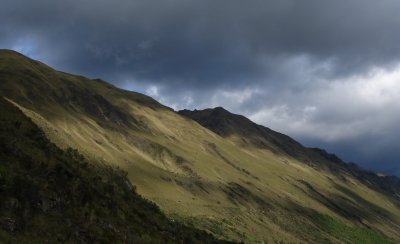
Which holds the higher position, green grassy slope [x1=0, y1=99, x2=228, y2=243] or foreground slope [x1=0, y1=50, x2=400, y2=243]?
foreground slope [x1=0, y1=50, x2=400, y2=243]

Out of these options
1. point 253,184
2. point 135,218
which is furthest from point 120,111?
point 135,218

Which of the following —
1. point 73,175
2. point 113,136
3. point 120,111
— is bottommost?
point 73,175

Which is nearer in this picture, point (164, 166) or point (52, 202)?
point (52, 202)

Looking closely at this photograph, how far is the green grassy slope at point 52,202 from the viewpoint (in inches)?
977

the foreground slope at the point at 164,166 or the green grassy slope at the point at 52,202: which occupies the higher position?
the foreground slope at the point at 164,166

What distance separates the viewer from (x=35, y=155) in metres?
32.1

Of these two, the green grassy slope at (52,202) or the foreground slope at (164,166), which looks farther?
the foreground slope at (164,166)

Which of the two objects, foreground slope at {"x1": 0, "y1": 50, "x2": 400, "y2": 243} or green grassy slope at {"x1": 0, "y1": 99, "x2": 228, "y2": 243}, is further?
foreground slope at {"x1": 0, "y1": 50, "x2": 400, "y2": 243}

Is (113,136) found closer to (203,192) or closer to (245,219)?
(203,192)

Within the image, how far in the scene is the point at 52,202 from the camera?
92.8ft

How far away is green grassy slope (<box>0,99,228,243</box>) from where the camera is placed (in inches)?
977

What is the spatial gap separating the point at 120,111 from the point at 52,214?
167424mm

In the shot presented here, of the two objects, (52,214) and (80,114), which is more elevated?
(80,114)

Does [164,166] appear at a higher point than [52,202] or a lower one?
higher
